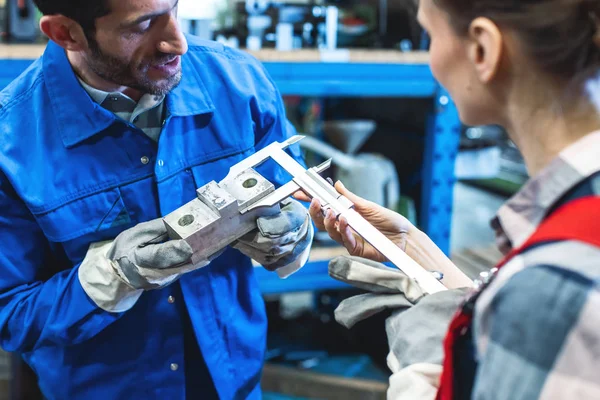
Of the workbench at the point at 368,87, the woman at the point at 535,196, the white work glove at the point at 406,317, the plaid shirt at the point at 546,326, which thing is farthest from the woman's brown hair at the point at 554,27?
the workbench at the point at 368,87

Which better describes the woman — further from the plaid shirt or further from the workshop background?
the workshop background

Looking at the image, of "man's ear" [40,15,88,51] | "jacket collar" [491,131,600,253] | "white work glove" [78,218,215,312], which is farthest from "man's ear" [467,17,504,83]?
"man's ear" [40,15,88,51]

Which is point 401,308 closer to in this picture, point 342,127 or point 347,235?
point 347,235

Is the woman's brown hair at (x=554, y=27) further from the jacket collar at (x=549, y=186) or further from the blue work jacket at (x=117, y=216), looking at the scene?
the blue work jacket at (x=117, y=216)

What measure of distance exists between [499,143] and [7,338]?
2842 mm

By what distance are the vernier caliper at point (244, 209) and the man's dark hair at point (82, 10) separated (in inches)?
12.4

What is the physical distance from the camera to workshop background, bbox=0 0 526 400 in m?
1.66

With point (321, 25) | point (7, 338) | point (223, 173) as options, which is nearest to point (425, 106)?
point (321, 25)

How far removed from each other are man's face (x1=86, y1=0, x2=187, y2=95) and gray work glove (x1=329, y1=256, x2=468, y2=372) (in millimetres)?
436

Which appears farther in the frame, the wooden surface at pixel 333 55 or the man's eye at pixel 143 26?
the wooden surface at pixel 333 55

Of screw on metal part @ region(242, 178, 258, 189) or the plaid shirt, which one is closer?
the plaid shirt

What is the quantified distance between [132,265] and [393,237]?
1.42 feet

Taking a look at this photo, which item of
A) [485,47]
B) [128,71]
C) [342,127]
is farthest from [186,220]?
[342,127]

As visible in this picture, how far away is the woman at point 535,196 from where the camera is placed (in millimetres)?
432
